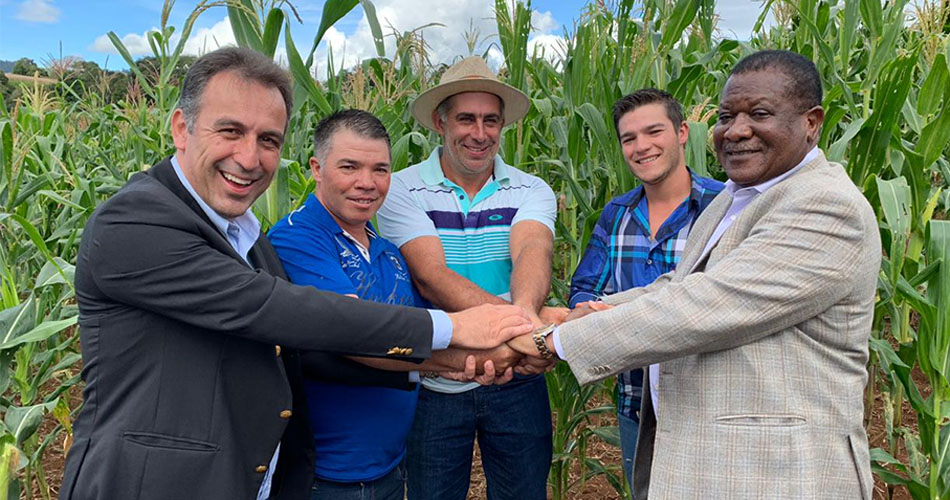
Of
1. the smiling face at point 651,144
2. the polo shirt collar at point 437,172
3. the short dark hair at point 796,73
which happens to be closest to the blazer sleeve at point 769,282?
the short dark hair at point 796,73

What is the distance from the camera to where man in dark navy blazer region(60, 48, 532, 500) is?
5.18 feet

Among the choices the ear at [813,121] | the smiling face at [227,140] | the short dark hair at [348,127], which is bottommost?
the smiling face at [227,140]

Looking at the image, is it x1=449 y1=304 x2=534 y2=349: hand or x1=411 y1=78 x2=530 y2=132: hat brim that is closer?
x1=449 y1=304 x2=534 y2=349: hand

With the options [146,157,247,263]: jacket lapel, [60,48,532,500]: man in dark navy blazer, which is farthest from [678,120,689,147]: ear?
[146,157,247,263]: jacket lapel

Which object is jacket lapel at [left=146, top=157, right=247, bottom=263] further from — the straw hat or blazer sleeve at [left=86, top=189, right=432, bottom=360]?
the straw hat

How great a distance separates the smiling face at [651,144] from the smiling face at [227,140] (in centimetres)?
148

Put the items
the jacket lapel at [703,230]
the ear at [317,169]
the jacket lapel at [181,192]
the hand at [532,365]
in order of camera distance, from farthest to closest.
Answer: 1. the hand at [532,365]
2. the ear at [317,169]
3. the jacket lapel at [703,230]
4. the jacket lapel at [181,192]

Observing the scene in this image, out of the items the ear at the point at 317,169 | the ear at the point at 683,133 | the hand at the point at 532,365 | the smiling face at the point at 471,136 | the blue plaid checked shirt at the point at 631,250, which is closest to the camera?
the ear at the point at 317,169

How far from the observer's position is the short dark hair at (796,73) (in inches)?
72.8

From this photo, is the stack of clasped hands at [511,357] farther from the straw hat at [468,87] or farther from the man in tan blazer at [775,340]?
the straw hat at [468,87]

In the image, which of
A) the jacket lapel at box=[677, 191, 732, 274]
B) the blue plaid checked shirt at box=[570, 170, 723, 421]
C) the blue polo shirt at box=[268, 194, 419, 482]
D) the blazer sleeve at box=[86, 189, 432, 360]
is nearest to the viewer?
the blazer sleeve at box=[86, 189, 432, 360]

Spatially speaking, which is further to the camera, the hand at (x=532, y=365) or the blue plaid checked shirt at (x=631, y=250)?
the blue plaid checked shirt at (x=631, y=250)

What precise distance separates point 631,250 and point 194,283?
1.68 m

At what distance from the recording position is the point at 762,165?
1.88 metres
